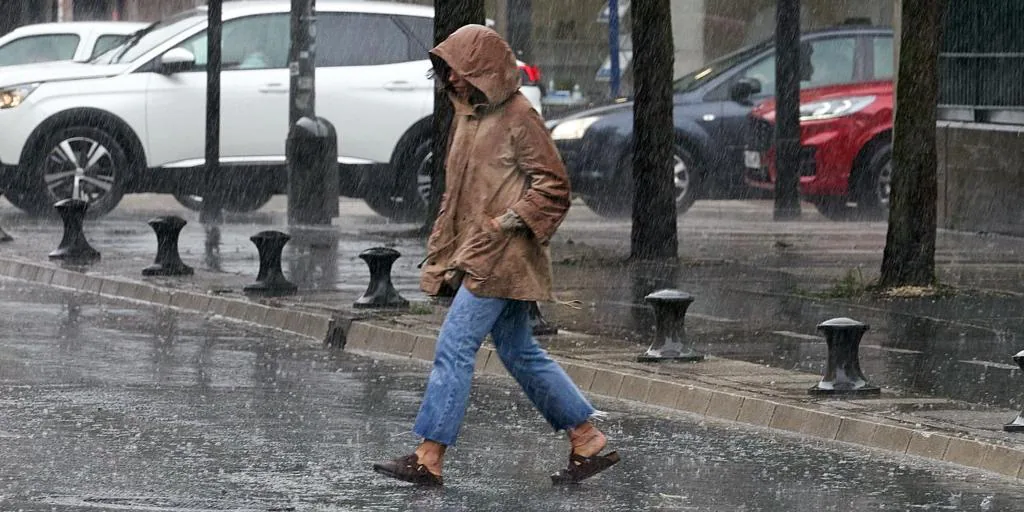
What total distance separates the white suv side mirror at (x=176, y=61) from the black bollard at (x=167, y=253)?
5.95m

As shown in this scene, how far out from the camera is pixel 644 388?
35.8 ft

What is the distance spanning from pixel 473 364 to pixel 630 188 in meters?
14.7

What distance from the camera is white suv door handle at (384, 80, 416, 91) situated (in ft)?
73.6

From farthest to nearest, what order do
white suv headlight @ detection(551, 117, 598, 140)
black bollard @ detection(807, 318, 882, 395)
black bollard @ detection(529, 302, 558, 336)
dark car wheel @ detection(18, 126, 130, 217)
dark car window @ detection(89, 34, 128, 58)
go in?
dark car window @ detection(89, 34, 128, 58) → white suv headlight @ detection(551, 117, 598, 140) → dark car wheel @ detection(18, 126, 130, 217) → black bollard @ detection(529, 302, 558, 336) → black bollard @ detection(807, 318, 882, 395)

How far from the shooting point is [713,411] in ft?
34.2

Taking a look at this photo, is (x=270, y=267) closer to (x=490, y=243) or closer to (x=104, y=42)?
(x=490, y=243)

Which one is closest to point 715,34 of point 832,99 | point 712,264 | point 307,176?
point 832,99

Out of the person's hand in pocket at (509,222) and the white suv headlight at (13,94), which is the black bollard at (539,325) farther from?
the white suv headlight at (13,94)

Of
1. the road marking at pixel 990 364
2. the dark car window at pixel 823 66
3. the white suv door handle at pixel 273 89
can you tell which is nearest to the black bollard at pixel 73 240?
the white suv door handle at pixel 273 89

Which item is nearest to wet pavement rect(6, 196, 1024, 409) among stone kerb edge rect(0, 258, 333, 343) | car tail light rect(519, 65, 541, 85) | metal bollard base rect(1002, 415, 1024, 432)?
stone kerb edge rect(0, 258, 333, 343)

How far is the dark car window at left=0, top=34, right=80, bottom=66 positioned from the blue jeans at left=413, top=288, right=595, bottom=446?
19302 mm

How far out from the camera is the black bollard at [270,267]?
14922 mm

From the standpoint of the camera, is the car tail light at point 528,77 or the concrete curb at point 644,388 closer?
the concrete curb at point 644,388

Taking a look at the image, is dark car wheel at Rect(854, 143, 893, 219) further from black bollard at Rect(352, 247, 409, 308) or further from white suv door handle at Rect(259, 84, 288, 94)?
black bollard at Rect(352, 247, 409, 308)
